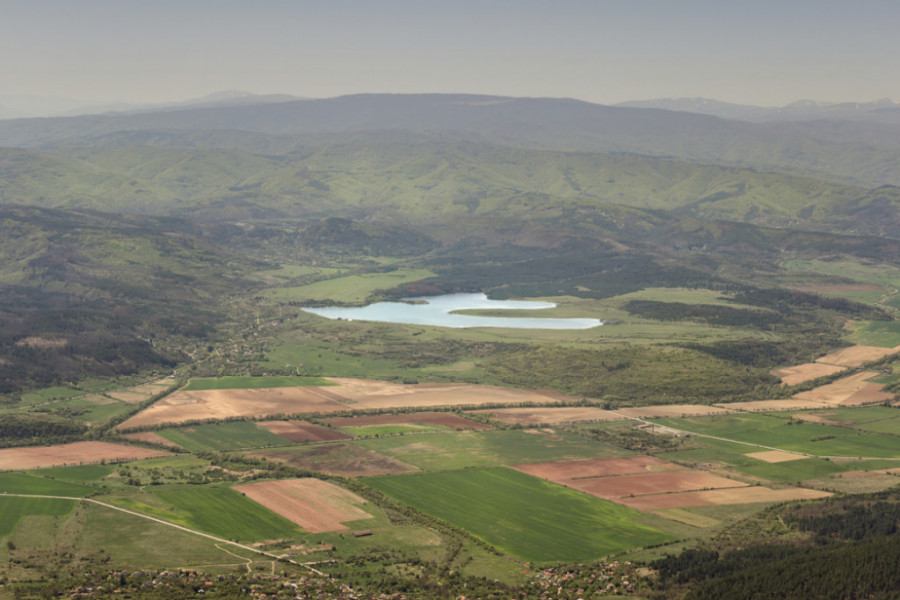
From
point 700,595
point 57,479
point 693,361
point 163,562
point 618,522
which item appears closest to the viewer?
point 700,595

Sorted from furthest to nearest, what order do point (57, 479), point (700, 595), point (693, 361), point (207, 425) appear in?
point (693, 361), point (207, 425), point (57, 479), point (700, 595)

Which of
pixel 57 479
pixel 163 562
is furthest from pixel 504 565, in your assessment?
pixel 57 479

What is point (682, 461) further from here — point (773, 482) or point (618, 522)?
point (618, 522)

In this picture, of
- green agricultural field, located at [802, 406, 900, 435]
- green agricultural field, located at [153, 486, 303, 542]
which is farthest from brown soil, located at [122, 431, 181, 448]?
green agricultural field, located at [802, 406, 900, 435]

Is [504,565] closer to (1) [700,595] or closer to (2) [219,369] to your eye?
(1) [700,595]

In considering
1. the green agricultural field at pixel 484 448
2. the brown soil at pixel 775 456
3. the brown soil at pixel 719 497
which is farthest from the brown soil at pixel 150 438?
the brown soil at pixel 775 456

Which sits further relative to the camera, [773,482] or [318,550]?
[773,482]
